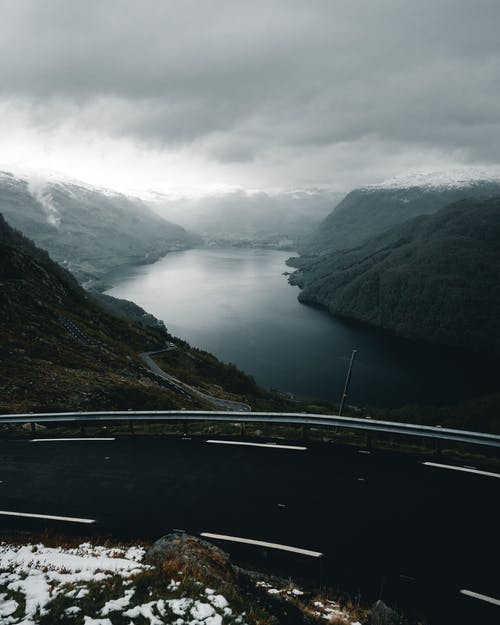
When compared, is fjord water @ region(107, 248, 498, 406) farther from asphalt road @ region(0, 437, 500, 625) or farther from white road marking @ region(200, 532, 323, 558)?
white road marking @ region(200, 532, 323, 558)

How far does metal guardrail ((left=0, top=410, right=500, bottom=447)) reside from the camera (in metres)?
14.1

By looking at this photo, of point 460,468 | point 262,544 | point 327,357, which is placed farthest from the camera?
point 327,357

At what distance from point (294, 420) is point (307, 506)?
17.0 ft

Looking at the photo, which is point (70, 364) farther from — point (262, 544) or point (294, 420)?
point (262, 544)

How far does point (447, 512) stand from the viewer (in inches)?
429

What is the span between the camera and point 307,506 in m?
11.7

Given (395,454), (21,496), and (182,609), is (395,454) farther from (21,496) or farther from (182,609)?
(21,496)

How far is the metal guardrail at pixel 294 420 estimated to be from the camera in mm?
14148

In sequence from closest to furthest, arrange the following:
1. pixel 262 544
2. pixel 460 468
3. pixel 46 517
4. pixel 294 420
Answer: pixel 262 544 < pixel 46 517 < pixel 460 468 < pixel 294 420

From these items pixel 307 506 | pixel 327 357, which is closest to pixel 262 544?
pixel 307 506

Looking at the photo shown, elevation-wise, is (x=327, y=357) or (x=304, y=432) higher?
(x=304, y=432)

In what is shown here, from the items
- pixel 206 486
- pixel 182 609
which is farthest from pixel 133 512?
pixel 182 609

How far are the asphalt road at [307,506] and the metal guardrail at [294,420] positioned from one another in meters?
1.19

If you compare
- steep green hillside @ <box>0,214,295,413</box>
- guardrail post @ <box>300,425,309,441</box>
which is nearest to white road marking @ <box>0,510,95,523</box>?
guardrail post @ <box>300,425,309,441</box>
